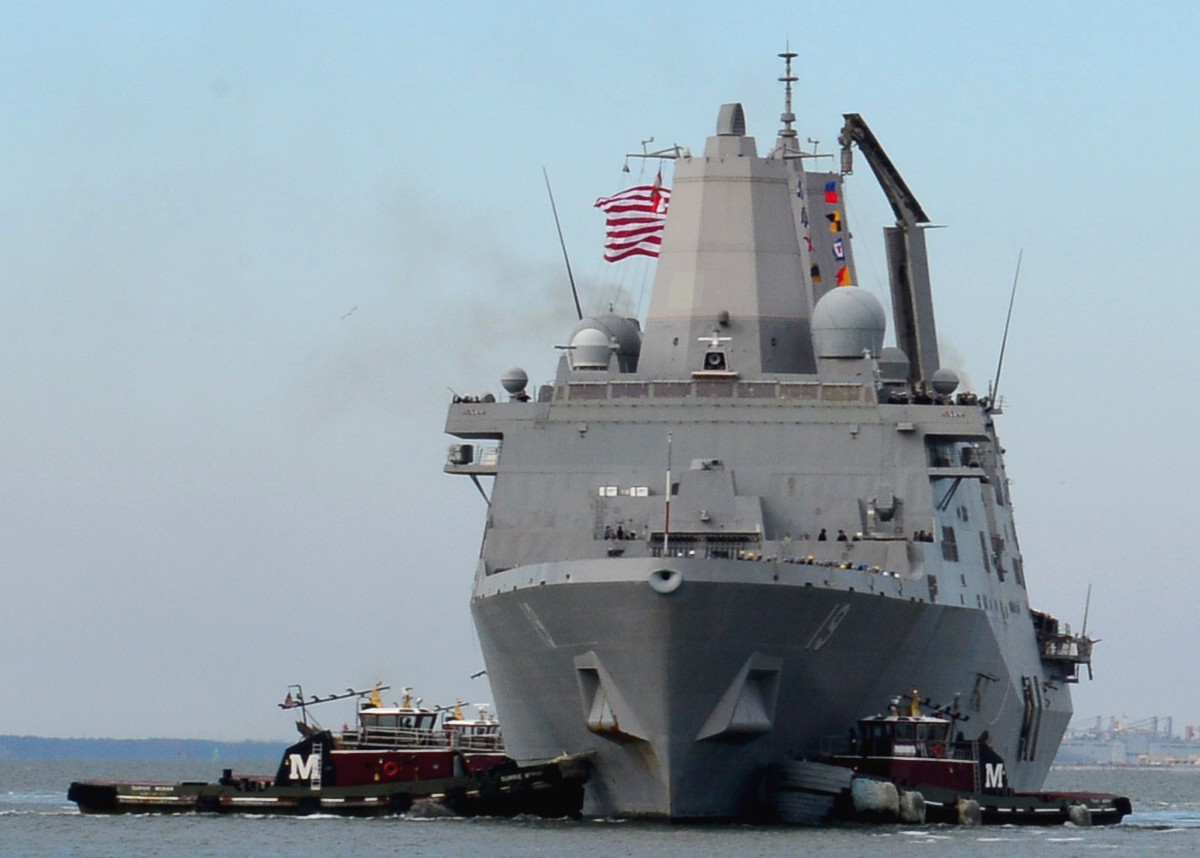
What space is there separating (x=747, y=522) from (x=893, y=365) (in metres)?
6.84

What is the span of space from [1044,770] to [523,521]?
51.4 ft

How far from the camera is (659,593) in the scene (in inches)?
1487

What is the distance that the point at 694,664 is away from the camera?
38375mm

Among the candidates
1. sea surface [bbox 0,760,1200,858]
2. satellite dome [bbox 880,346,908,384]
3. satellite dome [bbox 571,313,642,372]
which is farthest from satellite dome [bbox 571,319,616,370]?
sea surface [bbox 0,760,1200,858]

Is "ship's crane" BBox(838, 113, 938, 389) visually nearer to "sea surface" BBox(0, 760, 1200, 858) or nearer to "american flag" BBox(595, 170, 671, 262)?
"american flag" BBox(595, 170, 671, 262)

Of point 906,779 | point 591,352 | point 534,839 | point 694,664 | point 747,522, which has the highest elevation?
point 591,352

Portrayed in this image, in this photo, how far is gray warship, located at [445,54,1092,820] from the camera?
38750 millimetres

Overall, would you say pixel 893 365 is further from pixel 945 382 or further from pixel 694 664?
pixel 694 664

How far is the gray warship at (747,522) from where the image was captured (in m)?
38.8

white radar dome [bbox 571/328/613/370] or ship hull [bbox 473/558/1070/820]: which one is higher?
white radar dome [bbox 571/328/613/370]

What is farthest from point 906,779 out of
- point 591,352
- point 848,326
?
point 591,352

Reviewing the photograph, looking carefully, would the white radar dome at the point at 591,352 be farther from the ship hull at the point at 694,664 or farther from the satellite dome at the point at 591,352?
the ship hull at the point at 694,664

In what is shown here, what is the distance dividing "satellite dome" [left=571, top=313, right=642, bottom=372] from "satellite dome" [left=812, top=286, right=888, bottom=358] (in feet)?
13.0

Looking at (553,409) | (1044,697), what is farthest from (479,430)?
(1044,697)
